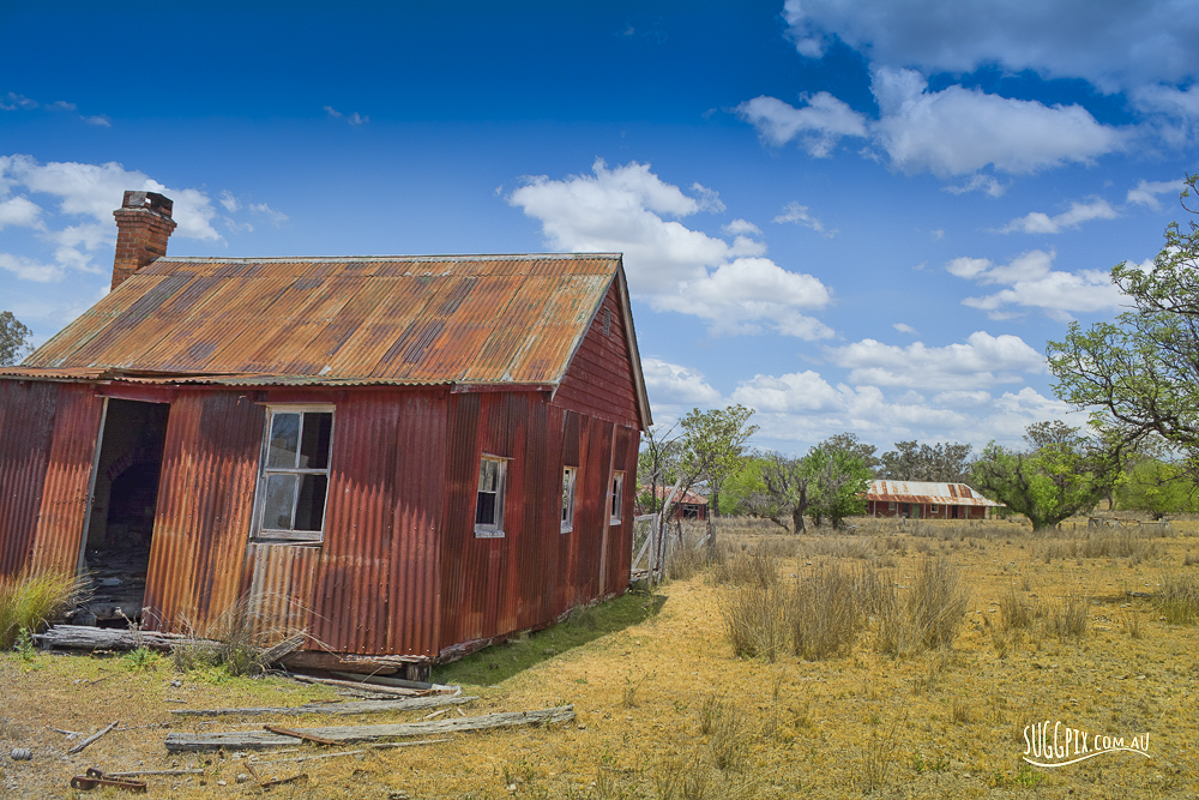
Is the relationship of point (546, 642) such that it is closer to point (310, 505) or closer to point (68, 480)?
point (310, 505)

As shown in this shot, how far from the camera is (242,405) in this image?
9.58 metres

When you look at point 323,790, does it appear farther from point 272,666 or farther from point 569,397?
point 569,397

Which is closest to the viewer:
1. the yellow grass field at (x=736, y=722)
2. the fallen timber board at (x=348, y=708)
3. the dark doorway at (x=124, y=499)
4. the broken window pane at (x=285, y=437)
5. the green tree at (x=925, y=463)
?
the yellow grass field at (x=736, y=722)

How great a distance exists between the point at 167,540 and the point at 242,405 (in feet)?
6.36

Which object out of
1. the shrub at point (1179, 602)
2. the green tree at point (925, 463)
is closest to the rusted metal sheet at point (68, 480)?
the shrub at point (1179, 602)

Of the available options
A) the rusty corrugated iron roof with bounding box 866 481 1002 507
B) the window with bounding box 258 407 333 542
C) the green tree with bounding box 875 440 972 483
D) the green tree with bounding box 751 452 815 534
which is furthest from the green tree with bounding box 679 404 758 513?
the green tree with bounding box 875 440 972 483

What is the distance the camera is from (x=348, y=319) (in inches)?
484

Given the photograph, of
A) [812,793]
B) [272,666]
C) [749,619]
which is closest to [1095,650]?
[749,619]

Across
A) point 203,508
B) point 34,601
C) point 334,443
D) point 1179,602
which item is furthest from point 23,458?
point 1179,602

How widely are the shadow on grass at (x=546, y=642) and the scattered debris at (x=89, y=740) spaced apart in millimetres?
3165

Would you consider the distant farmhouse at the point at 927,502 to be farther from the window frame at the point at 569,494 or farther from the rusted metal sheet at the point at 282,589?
the rusted metal sheet at the point at 282,589

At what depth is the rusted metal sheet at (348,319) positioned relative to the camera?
10992 millimetres

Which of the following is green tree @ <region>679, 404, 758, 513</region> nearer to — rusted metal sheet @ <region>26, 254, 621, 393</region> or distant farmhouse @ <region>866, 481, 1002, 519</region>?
rusted metal sheet @ <region>26, 254, 621, 393</region>

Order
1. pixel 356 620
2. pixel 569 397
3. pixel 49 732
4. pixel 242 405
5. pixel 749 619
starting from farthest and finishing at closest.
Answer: pixel 569 397 → pixel 749 619 → pixel 242 405 → pixel 356 620 → pixel 49 732
